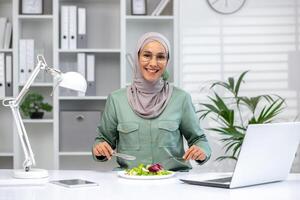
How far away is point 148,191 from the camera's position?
1.81 metres

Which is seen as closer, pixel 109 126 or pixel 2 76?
pixel 109 126

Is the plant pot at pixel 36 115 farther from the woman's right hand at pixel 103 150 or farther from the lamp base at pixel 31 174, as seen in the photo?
the lamp base at pixel 31 174

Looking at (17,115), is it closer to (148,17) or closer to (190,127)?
(190,127)

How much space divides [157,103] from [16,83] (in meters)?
1.56

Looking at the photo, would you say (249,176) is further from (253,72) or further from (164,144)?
(253,72)

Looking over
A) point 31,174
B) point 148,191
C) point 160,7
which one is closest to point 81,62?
point 160,7

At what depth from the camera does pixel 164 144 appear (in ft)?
8.50

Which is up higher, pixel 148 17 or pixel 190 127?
pixel 148 17

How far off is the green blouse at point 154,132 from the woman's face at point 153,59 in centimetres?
14

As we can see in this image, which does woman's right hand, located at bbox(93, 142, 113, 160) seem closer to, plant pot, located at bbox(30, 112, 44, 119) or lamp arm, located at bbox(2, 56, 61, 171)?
lamp arm, located at bbox(2, 56, 61, 171)

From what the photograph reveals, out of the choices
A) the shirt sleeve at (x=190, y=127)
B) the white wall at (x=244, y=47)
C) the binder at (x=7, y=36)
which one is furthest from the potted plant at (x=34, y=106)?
the shirt sleeve at (x=190, y=127)

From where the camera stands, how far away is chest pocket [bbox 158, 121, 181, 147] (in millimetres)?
2586

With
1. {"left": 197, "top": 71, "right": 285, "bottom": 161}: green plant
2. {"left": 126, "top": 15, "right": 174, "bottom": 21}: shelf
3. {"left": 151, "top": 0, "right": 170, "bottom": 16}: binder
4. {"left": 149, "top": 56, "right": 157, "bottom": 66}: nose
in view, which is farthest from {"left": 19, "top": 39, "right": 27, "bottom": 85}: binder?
{"left": 149, "top": 56, "right": 157, "bottom": 66}: nose

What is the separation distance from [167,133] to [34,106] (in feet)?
5.45
